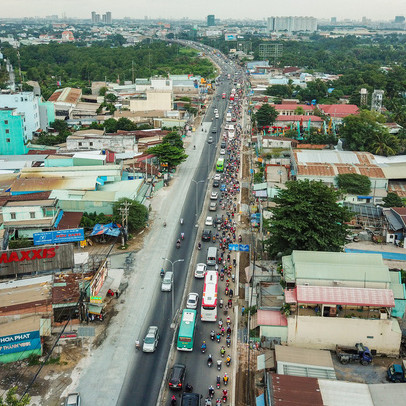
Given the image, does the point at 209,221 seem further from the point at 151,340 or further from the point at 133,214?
the point at 151,340

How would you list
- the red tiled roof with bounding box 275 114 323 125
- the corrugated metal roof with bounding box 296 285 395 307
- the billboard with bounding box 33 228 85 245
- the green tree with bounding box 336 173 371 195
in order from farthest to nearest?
the red tiled roof with bounding box 275 114 323 125 < the green tree with bounding box 336 173 371 195 < the billboard with bounding box 33 228 85 245 < the corrugated metal roof with bounding box 296 285 395 307

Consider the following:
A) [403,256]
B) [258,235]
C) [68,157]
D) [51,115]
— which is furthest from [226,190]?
[51,115]

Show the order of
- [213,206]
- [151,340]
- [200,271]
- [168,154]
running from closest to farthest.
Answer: [151,340], [200,271], [213,206], [168,154]

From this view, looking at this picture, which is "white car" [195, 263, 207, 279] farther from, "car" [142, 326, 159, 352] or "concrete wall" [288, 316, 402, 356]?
"concrete wall" [288, 316, 402, 356]

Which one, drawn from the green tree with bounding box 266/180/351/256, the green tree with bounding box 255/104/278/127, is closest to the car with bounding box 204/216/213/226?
the green tree with bounding box 266/180/351/256

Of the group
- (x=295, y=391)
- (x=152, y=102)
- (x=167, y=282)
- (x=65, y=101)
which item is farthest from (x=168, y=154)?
(x=295, y=391)
